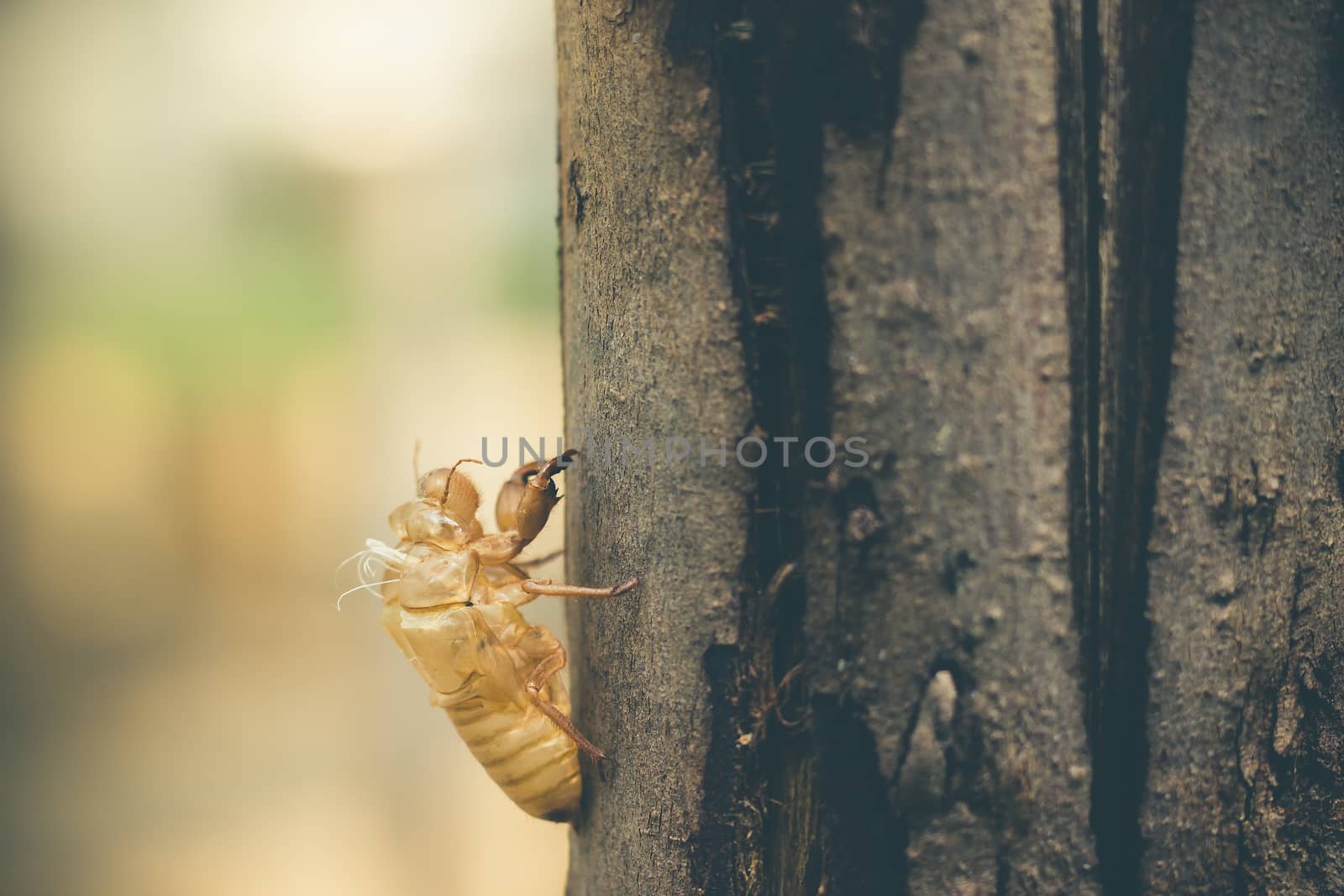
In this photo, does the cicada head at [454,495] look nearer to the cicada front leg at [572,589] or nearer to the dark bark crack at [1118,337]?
the cicada front leg at [572,589]

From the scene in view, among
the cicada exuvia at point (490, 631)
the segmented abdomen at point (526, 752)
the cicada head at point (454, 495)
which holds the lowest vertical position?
the segmented abdomen at point (526, 752)

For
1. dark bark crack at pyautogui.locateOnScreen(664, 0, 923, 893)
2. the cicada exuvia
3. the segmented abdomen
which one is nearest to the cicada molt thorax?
the cicada exuvia

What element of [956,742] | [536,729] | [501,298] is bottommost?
[536,729]

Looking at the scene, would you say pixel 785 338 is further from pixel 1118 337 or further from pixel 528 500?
pixel 528 500

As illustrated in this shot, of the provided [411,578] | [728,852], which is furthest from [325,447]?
[728,852]

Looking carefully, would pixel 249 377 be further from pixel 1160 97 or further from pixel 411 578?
pixel 1160 97

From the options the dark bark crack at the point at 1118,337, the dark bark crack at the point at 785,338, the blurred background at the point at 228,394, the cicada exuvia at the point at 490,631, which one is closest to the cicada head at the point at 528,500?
the cicada exuvia at the point at 490,631
